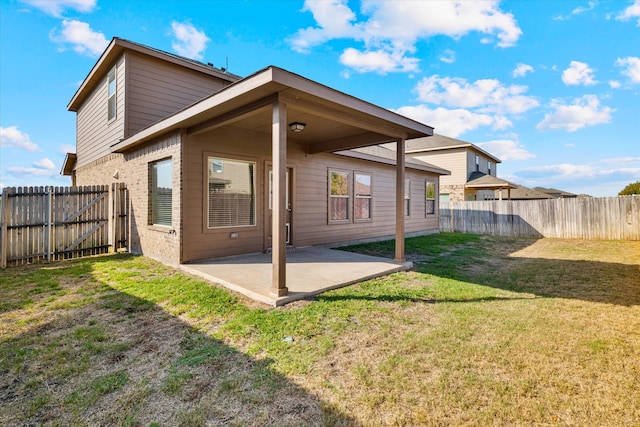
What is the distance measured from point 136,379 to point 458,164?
2041cm

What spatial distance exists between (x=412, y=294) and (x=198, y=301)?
304 cm

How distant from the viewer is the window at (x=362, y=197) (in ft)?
31.2

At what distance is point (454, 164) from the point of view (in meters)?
19.5

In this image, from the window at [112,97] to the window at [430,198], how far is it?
11495 millimetres

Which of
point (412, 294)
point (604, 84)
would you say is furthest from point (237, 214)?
point (604, 84)

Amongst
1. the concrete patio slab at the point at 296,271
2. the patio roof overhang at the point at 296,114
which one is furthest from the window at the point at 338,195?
the concrete patio slab at the point at 296,271

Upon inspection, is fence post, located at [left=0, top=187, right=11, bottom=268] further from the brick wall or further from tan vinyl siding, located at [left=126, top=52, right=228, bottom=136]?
tan vinyl siding, located at [left=126, top=52, right=228, bottom=136]

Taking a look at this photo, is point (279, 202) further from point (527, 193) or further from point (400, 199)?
point (527, 193)

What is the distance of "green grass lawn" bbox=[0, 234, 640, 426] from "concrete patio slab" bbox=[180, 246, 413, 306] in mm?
208

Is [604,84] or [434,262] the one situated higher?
[604,84]

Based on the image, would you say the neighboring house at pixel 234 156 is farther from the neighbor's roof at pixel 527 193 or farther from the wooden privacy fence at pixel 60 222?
the neighbor's roof at pixel 527 193

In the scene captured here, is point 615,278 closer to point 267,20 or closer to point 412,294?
point 412,294

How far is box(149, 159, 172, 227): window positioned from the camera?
20.4ft

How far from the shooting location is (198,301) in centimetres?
397
